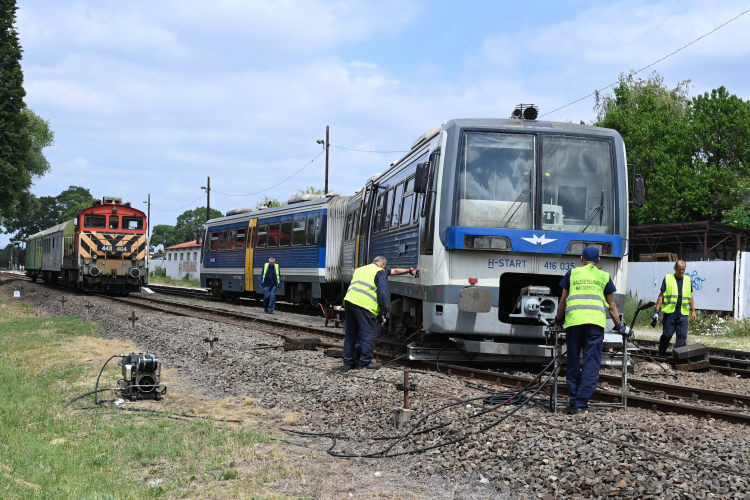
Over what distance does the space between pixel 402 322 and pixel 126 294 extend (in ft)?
69.2

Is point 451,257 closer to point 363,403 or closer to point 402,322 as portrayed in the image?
point 363,403

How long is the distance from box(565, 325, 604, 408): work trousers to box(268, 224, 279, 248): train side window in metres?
17.6

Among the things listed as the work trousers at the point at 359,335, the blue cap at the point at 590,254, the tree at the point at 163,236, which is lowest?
the work trousers at the point at 359,335

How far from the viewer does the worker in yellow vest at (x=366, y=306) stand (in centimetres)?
977

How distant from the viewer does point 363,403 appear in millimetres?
7785

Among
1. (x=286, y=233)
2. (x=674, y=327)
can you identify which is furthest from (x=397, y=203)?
(x=286, y=233)

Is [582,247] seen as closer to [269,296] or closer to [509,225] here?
[509,225]

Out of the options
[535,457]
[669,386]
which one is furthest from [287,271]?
[535,457]

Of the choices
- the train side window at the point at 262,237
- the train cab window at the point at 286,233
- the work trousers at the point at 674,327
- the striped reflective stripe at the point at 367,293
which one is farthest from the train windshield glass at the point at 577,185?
the train side window at the point at 262,237

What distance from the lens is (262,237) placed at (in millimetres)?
24719

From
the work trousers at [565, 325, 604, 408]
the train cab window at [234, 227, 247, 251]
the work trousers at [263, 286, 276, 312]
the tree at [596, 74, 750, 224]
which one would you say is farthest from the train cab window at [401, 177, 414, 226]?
the tree at [596, 74, 750, 224]

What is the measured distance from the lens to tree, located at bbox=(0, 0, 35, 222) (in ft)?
98.8

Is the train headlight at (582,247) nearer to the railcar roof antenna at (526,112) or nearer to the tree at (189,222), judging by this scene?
the railcar roof antenna at (526,112)

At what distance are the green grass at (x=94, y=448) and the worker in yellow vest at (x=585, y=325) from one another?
9.76 feet
